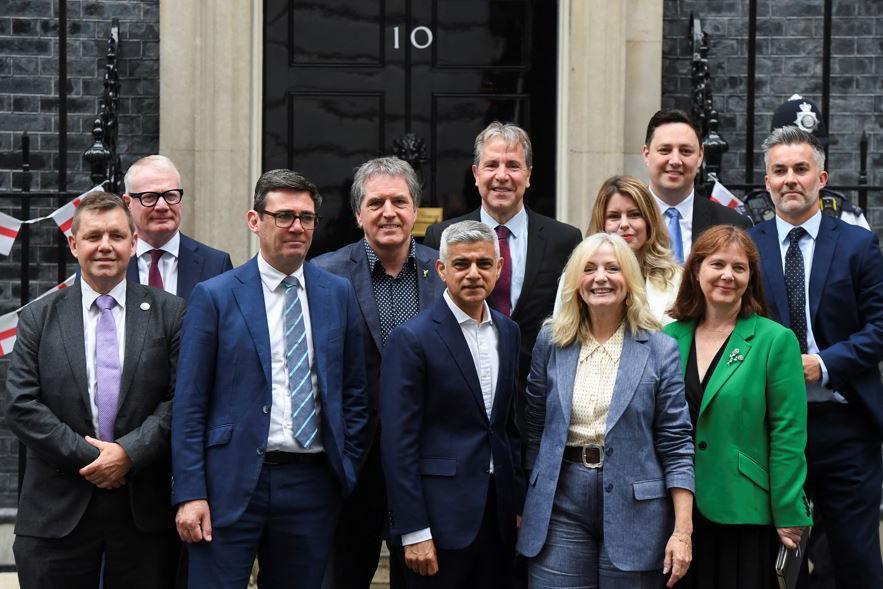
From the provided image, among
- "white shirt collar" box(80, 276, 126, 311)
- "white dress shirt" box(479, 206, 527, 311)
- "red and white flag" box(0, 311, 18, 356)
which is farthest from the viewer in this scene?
"red and white flag" box(0, 311, 18, 356)

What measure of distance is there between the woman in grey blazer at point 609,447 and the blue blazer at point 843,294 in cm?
86

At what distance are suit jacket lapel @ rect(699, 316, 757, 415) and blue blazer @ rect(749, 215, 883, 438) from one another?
1.74 ft

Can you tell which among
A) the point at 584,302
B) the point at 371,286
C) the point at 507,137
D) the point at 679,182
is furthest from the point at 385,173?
the point at 679,182

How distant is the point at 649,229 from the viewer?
490 cm

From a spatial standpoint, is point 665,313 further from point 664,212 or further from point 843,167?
point 843,167

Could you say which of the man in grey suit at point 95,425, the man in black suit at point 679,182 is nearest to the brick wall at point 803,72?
the man in black suit at point 679,182

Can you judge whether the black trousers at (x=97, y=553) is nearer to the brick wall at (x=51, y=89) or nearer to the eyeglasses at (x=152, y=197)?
the eyeglasses at (x=152, y=197)

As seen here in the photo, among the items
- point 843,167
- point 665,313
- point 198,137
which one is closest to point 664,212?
point 665,313

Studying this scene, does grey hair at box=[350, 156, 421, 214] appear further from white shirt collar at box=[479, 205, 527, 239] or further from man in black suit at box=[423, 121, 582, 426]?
white shirt collar at box=[479, 205, 527, 239]

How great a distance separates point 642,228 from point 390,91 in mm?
2691

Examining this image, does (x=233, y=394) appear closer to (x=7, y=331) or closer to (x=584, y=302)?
(x=584, y=302)

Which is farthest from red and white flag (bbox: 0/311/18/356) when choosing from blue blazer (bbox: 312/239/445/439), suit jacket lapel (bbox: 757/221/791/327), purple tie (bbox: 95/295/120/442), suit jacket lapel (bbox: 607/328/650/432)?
suit jacket lapel (bbox: 757/221/791/327)

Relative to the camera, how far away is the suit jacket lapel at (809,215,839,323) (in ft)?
16.5

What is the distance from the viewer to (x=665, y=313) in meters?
4.74
